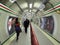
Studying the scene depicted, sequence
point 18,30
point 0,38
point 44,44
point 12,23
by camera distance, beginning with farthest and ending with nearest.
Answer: point 12,23 → point 18,30 → point 44,44 → point 0,38

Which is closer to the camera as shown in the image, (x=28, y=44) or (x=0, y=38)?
(x=0, y=38)

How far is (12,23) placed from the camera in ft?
48.3

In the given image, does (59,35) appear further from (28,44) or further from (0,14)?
(0,14)

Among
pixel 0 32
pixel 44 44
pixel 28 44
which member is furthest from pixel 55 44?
pixel 0 32

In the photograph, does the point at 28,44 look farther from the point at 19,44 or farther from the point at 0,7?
the point at 0,7

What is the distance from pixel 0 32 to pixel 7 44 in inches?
34.5

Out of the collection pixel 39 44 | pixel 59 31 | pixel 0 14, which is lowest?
pixel 39 44

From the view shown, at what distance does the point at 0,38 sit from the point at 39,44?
2.53 metres

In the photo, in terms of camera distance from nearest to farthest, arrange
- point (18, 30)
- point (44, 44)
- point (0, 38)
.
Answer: point (0, 38)
point (44, 44)
point (18, 30)

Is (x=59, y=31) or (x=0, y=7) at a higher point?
(x=0, y=7)

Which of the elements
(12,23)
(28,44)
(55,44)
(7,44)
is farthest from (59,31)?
(12,23)

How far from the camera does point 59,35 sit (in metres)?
10.7

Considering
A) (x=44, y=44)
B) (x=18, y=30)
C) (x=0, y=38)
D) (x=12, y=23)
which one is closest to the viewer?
(x=0, y=38)

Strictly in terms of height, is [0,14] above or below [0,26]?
above
